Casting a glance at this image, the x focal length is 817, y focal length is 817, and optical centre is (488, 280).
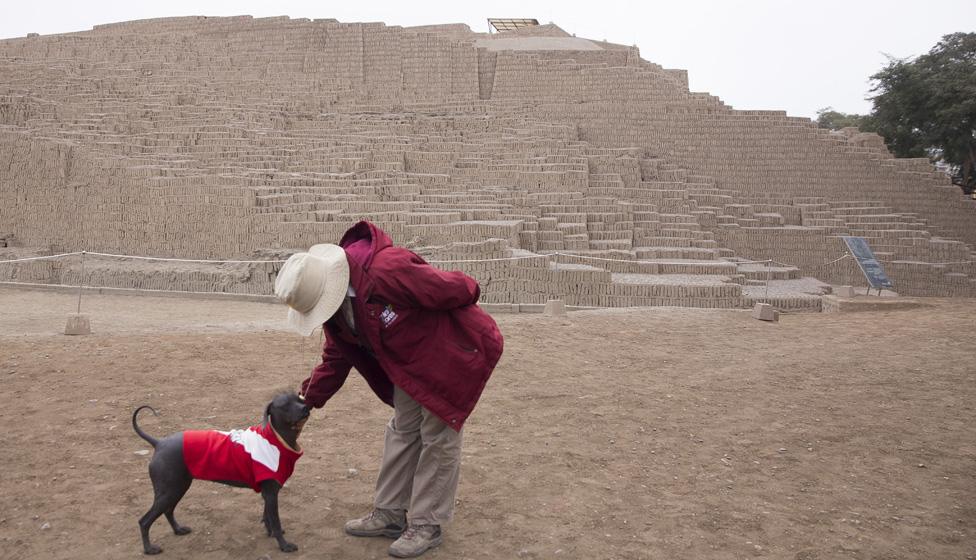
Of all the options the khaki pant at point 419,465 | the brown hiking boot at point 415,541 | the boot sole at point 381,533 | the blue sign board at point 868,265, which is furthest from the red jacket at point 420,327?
the blue sign board at point 868,265

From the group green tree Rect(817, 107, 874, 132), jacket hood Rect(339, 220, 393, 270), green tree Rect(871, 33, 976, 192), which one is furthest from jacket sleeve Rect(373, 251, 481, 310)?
green tree Rect(817, 107, 874, 132)

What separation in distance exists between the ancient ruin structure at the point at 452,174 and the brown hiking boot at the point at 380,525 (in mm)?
6829

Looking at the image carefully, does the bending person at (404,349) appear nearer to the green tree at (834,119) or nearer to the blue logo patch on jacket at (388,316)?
the blue logo patch on jacket at (388,316)

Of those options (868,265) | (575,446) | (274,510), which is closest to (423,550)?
(274,510)

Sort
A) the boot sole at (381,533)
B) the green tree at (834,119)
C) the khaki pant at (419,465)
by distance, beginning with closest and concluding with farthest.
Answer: the khaki pant at (419,465), the boot sole at (381,533), the green tree at (834,119)

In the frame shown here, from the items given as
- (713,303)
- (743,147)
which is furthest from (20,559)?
A: (743,147)

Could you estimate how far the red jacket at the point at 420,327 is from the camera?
3.04 meters

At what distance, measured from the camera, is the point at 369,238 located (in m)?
3.30

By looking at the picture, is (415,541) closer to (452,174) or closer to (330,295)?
(330,295)

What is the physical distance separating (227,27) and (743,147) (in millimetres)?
14768

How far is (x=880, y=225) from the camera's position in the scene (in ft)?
50.5

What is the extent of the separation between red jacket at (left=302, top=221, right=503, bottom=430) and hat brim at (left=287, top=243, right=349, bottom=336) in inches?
2.5

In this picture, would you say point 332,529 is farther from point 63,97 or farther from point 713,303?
point 63,97

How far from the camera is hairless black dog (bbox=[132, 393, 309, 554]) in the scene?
3.11 m
